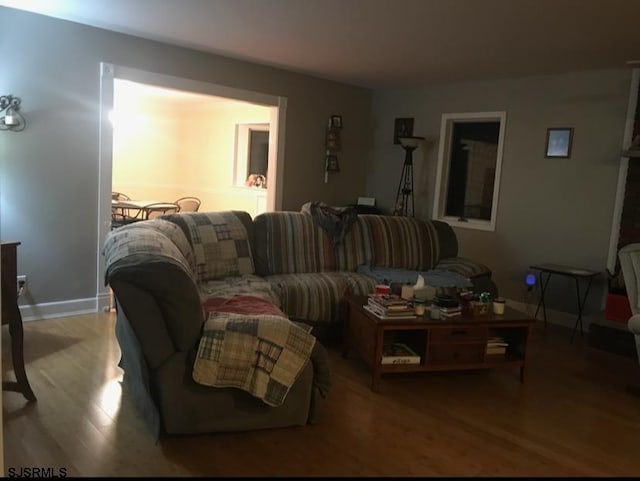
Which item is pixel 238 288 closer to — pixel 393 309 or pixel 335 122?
pixel 393 309

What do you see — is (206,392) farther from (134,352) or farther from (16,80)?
(16,80)

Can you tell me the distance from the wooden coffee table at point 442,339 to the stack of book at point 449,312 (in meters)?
0.04

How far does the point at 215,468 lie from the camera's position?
2.15 m

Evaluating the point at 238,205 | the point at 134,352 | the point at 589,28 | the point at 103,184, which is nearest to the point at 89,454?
the point at 134,352

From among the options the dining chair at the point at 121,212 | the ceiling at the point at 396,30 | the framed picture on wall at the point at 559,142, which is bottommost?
the dining chair at the point at 121,212

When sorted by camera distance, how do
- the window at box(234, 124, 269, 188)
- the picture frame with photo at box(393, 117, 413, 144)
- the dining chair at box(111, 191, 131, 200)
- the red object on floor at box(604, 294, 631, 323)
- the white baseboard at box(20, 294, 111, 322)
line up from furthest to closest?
the window at box(234, 124, 269, 188)
the dining chair at box(111, 191, 131, 200)
the picture frame with photo at box(393, 117, 413, 144)
the red object on floor at box(604, 294, 631, 323)
the white baseboard at box(20, 294, 111, 322)

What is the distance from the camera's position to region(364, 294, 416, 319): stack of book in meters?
3.03

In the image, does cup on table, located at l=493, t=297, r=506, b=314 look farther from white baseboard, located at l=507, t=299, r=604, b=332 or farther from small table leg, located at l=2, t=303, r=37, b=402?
small table leg, located at l=2, t=303, r=37, b=402

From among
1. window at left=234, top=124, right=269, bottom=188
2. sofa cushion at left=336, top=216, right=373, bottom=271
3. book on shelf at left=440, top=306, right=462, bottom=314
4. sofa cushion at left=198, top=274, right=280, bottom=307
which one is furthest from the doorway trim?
book on shelf at left=440, top=306, right=462, bottom=314

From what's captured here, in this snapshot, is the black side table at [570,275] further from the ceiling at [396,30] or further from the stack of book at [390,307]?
the stack of book at [390,307]

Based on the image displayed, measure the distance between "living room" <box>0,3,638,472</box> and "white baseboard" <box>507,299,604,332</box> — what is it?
32mm

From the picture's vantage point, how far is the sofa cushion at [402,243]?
444 cm

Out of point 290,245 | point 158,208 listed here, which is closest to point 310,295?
point 290,245

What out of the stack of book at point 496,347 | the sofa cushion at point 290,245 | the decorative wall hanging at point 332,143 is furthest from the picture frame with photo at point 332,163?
the stack of book at point 496,347
